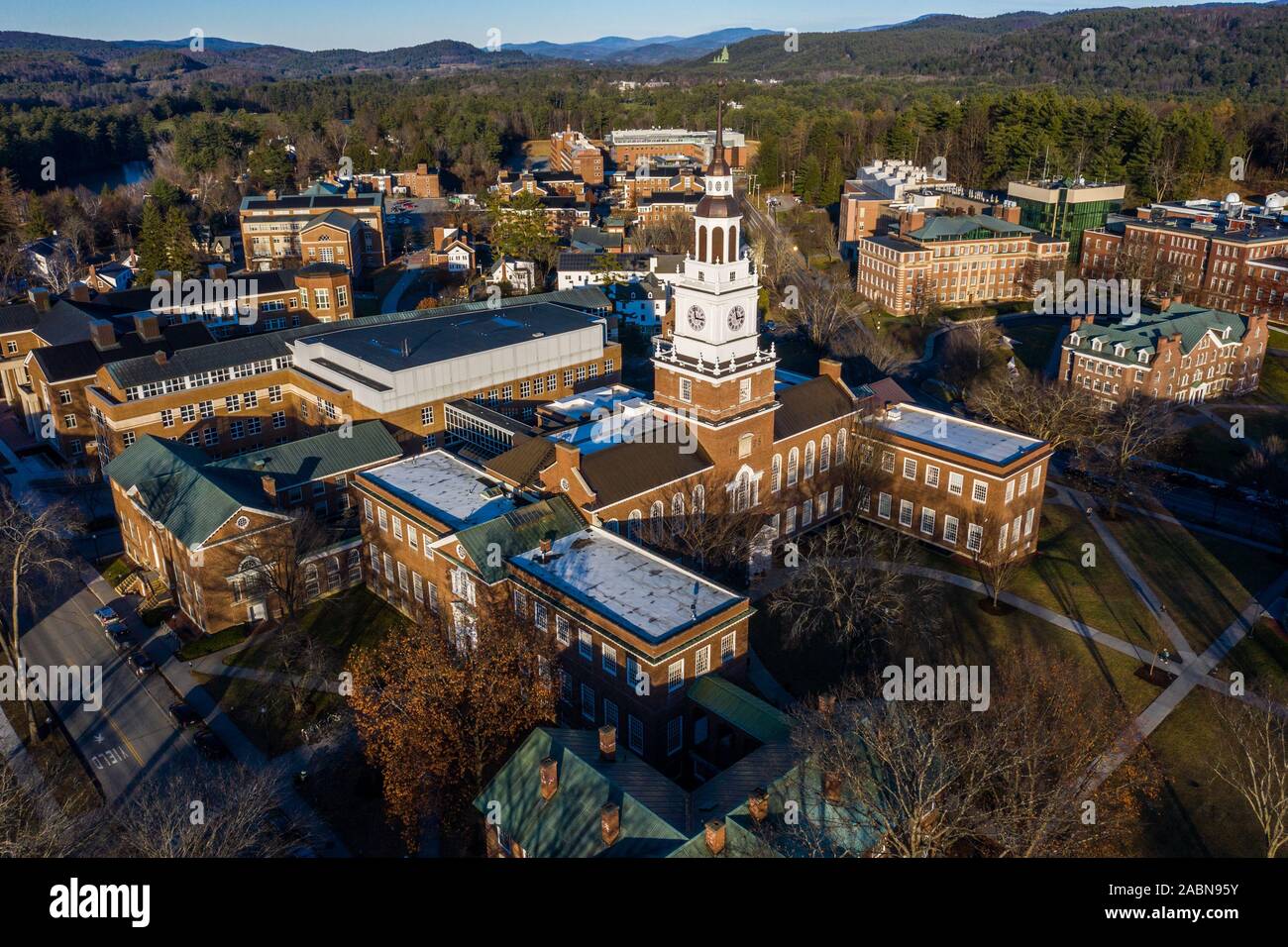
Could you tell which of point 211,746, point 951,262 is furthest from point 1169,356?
point 211,746

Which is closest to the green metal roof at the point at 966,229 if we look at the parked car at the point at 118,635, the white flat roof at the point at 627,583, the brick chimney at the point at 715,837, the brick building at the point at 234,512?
the brick building at the point at 234,512

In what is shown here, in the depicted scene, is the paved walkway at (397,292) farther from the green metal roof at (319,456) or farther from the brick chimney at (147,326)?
the green metal roof at (319,456)

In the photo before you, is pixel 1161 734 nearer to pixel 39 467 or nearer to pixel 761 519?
pixel 761 519

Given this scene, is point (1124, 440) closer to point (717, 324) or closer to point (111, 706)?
point (717, 324)

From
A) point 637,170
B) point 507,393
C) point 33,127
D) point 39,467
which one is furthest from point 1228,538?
point 33,127

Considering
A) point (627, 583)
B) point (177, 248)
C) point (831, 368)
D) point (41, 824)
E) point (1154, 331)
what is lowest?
point (41, 824)

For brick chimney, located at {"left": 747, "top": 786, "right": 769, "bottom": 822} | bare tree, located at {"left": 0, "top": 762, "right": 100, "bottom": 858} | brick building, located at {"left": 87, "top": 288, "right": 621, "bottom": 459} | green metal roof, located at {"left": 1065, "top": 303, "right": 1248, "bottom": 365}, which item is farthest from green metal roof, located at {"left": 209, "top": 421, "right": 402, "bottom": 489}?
green metal roof, located at {"left": 1065, "top": 303, "right": 1248, "bottom": 365}
